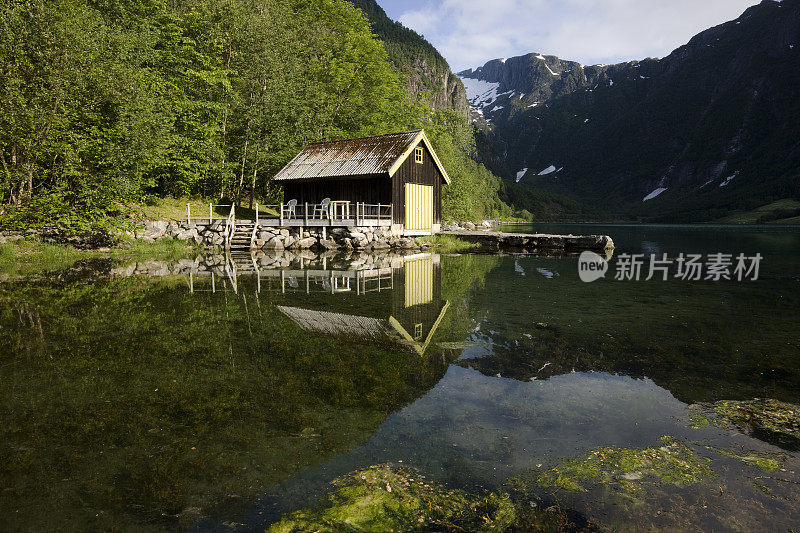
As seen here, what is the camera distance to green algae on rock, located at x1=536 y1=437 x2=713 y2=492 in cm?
363

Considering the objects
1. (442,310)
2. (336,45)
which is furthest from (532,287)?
(336,45)

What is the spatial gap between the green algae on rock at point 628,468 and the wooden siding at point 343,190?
26225mm

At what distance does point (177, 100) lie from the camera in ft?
99.7

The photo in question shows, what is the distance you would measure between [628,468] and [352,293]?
9330mm

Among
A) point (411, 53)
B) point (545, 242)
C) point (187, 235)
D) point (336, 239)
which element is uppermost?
point (411, 53)

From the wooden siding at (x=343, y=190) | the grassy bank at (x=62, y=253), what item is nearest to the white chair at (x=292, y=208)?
the wooden siding at (x=343, y=190)

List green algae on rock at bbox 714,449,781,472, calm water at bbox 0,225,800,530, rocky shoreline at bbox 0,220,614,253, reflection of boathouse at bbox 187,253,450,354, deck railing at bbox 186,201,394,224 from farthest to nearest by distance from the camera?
1. deck railing at bbox 186,201,394,224
2. rocky shoreline at bbox 0,220,614,253
3. reflection of boathouse at bbox 187,253,450,354
4. green algae on rock at bbox 714,449,781,472
5. calm water at bbox 0,225,800,530

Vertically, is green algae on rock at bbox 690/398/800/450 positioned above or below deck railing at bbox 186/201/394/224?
below

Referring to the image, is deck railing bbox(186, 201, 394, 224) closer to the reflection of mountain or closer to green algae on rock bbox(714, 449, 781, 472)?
the reflection of mountain

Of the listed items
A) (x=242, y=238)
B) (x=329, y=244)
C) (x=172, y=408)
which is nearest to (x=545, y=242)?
(x=329, y=244)

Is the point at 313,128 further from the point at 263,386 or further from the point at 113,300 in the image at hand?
the point at 263,386

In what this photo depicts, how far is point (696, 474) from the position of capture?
3.75 metres

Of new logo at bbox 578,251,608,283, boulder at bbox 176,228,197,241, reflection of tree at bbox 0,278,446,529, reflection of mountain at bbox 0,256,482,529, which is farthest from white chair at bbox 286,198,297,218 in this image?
reflection of tree at bbox 0,278,446,529

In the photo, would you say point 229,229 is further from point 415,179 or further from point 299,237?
point 415,179
